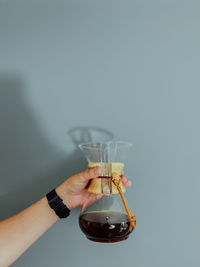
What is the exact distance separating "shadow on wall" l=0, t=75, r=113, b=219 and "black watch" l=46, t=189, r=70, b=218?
0.14 meters

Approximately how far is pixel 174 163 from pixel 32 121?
0.49 meters

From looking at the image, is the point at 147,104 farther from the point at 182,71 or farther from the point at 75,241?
the point at 75,241

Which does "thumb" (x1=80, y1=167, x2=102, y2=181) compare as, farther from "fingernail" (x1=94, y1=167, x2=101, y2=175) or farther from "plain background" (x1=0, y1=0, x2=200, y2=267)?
"plain background" (x1=0, y1=0, x2=200, y2=267)

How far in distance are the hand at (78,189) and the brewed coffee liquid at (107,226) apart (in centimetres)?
6

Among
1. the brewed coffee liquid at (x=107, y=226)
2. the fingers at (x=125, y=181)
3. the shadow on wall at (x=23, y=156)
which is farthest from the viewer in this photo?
the shadow on wall at (x=23, y=156)

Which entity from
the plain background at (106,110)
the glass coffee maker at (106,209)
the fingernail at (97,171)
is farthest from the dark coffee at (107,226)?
the plain background at (106,110)

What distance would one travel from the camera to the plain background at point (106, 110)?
3.77 ft

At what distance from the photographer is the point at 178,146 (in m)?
1.15

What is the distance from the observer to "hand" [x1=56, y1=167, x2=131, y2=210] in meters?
0.99

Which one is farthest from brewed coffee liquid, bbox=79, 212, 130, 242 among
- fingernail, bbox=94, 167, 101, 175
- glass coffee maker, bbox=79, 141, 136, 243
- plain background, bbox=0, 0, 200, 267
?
plain background, bbox=0, 0, 200, 267

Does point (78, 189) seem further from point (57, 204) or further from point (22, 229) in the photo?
point (22, 229)

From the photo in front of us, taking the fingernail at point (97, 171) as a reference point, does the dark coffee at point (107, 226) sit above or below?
below

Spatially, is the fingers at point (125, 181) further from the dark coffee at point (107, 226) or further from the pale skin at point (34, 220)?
the dark coffee at point (107, 226)

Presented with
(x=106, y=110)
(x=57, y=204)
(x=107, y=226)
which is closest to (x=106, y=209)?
(x=107, y=226)
